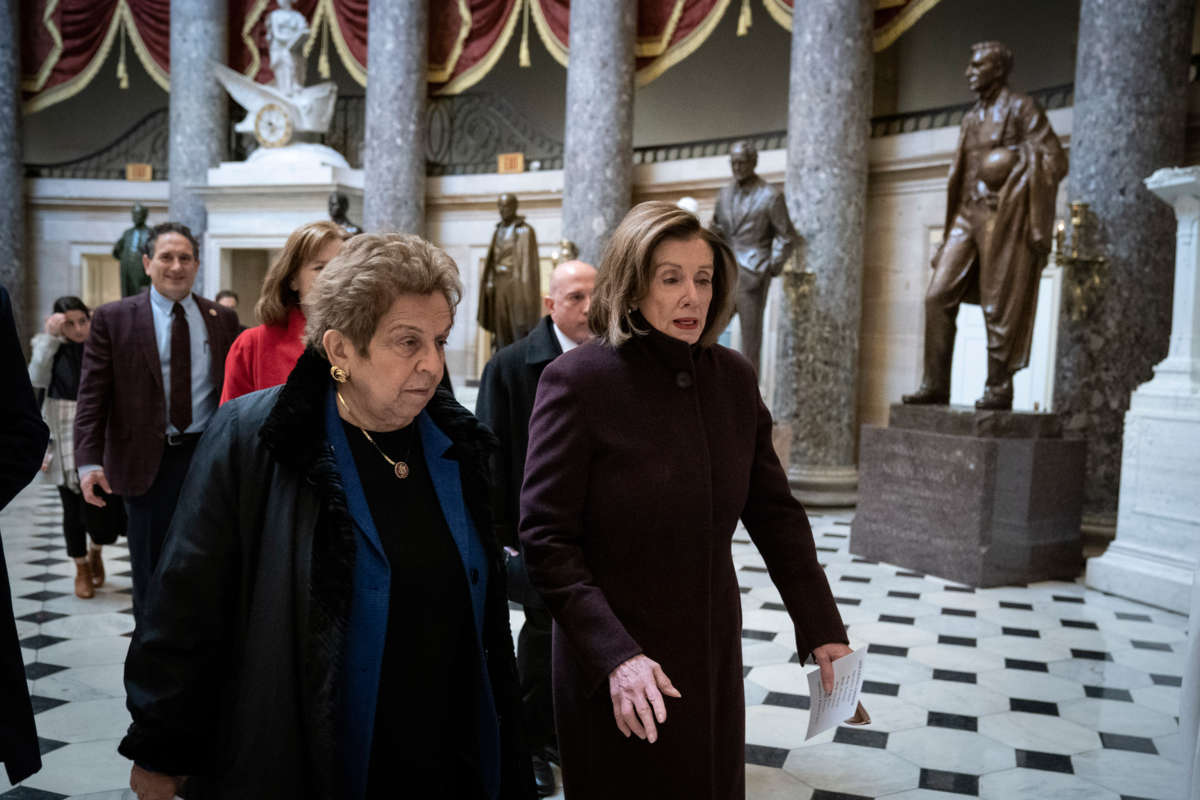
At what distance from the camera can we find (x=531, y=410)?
3.15m

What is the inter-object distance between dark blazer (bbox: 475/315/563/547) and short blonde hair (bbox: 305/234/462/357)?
1426mm

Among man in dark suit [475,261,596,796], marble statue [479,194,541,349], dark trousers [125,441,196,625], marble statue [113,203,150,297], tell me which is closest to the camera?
man in dark suit [475,261,596,796]

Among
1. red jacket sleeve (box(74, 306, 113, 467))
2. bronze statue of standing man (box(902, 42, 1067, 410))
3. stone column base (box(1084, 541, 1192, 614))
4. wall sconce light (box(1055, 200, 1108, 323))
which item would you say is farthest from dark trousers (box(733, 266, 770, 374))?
red jacket sleeve (box(74, 306, 113, 467))

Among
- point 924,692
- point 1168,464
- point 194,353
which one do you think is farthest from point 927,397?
point 194,353

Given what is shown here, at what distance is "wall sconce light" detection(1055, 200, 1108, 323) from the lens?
24.5 feet

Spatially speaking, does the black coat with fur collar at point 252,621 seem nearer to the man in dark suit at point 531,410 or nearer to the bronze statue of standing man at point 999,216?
the man in dark suit at point 531,410

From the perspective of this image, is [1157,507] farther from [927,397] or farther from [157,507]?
[157,507]

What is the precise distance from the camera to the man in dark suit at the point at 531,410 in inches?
124

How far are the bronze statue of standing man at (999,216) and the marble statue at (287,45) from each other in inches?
409

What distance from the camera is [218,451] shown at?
5.35 ft

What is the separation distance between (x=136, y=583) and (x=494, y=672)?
246 cm

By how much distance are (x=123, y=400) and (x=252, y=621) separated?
2543mm

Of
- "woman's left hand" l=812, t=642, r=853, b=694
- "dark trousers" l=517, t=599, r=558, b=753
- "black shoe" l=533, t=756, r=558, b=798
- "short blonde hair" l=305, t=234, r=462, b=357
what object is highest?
"short blonde hair" l=305, t=234, r=462, b=357

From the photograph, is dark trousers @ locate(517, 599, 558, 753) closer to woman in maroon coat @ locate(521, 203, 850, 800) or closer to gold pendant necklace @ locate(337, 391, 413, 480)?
woman in maroon coat @ locate(521, 203, 850, 800)
